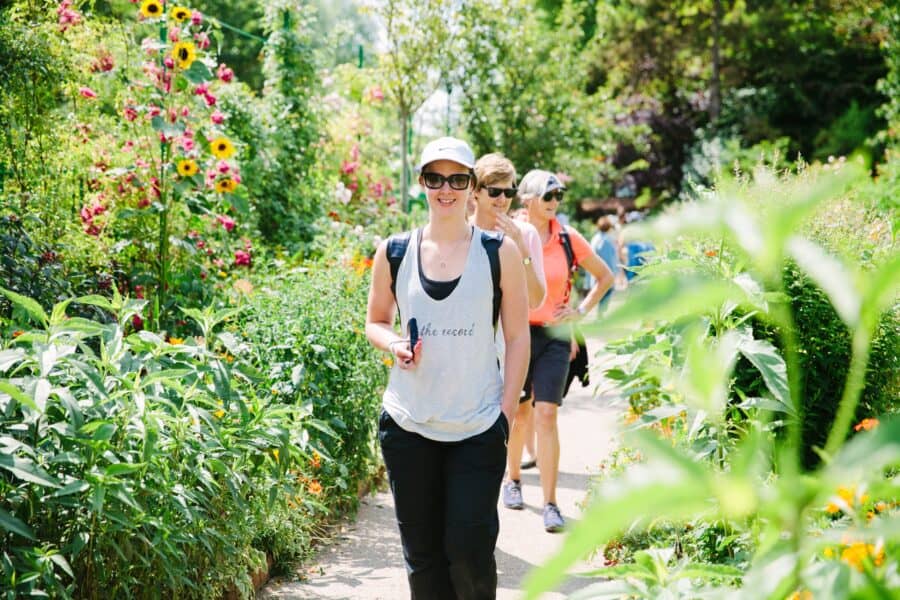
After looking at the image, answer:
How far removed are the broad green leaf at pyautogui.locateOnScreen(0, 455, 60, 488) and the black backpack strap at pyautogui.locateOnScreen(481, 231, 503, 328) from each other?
144 centimetres

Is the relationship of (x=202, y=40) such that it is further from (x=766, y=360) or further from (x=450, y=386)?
(x=766, y=360)

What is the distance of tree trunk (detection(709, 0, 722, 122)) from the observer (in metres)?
27.4

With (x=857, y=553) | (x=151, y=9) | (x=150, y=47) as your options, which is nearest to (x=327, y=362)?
(x=150, y=47)

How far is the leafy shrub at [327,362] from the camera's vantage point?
486 cm

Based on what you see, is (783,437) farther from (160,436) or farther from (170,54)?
(170,54)

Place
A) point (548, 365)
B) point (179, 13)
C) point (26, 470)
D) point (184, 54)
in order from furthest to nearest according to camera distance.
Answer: point (179, 13) < point (184, 54) < point (548, 365) < point (26, 470)

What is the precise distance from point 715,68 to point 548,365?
24474mm

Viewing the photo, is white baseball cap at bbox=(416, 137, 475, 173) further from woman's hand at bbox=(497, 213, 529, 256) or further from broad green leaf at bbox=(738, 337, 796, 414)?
woman's hand at bbox=(497, 213, 529, 256)

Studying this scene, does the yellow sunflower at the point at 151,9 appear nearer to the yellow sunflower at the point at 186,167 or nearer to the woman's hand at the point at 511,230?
the yellow sunflower at the point at 186,167

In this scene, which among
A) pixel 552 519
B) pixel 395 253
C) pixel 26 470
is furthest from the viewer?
pixel 552 519

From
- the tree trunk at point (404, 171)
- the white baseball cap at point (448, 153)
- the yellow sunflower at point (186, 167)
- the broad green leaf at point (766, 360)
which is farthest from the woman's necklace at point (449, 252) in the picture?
the tree trunk at point (404, 171)

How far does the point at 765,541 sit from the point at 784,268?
319 cm

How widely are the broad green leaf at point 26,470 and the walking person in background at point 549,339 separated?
3149mm

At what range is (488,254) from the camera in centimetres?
320
